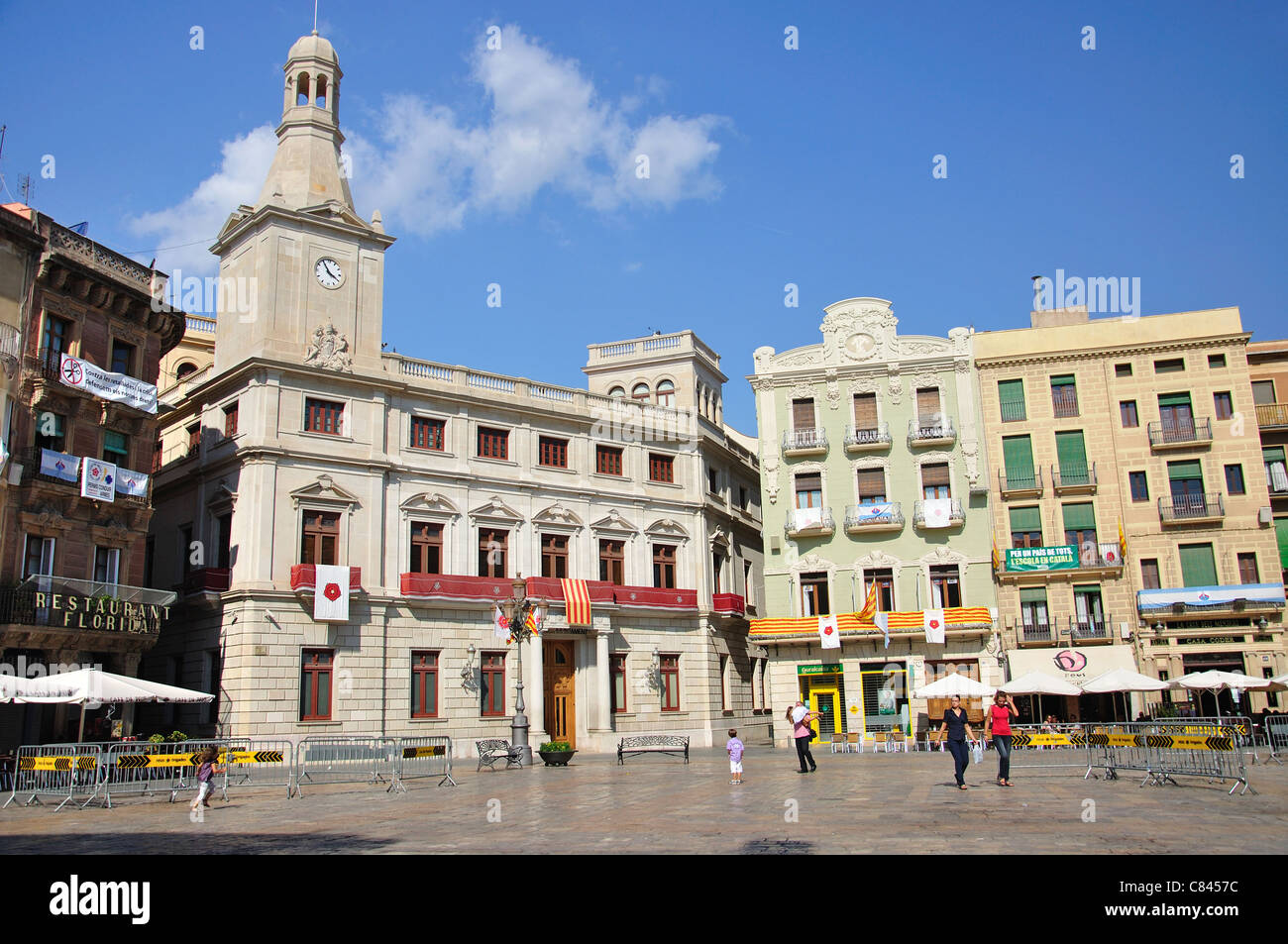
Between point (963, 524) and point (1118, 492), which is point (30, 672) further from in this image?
point (1118, 492)

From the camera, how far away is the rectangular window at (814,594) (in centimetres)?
4184

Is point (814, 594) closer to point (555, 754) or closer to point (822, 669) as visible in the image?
point (822, 669)

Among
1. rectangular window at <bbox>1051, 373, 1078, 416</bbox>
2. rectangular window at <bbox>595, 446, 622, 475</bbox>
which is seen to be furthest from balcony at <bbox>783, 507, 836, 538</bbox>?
rectangular window at <bbox>1051, 373, 1078, 416</bbox>

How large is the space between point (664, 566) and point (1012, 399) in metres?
15.7

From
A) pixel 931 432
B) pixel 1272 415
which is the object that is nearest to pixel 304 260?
pixel 931 432

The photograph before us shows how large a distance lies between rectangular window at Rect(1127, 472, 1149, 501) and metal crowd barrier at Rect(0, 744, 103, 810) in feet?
115

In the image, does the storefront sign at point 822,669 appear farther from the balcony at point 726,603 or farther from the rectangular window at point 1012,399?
the rectangular window at point 1012,399

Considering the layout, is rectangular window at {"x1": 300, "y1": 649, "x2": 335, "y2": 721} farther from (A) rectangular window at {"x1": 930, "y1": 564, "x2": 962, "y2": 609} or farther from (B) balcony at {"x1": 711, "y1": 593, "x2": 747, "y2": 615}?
(A) rectangular window at {"x1": 930, "y1": 564, "x2": 962, "y2": 609}

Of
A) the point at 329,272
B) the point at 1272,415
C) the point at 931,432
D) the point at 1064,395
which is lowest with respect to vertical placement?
the point at 931,432

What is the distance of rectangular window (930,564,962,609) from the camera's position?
40.3 meters

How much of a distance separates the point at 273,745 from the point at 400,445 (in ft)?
37.4

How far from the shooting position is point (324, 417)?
36969 millimetres
